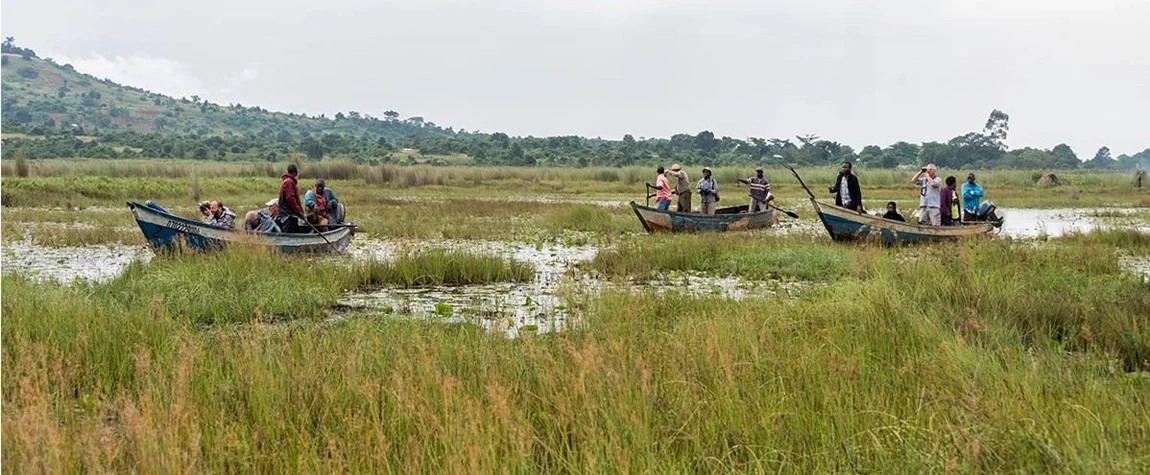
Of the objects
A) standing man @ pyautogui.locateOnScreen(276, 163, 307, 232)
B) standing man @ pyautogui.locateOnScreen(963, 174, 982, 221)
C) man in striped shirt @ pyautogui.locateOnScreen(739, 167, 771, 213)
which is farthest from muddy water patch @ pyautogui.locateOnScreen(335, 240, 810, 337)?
standing man @ pyautogui.locateOnScreen(963, 174, 982, 221)

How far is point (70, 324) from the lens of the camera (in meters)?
6.44

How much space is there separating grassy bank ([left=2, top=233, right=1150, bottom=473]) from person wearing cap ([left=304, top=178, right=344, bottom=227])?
7612mm

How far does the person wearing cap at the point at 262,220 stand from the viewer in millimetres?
13727

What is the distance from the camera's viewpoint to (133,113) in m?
139

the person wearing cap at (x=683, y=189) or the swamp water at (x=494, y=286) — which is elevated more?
the person wearing cap at (x=683, y=189)

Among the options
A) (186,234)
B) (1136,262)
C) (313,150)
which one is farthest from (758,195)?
(313,150)

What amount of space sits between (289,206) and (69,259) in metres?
3.46

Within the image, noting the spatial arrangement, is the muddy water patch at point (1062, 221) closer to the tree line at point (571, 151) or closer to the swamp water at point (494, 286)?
the swamp water at point (494, 286)

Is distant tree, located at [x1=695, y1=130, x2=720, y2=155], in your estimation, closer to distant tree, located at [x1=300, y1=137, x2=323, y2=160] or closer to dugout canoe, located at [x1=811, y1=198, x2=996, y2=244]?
distant tree, located at [x1=300, y1=137, x2=323, y2=160]

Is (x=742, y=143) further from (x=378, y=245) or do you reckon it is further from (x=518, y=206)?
(x=378, y=245)

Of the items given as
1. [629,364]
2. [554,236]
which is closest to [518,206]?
[554,236]

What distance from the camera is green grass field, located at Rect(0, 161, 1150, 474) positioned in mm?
3803

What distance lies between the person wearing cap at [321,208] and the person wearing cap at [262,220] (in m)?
1.01

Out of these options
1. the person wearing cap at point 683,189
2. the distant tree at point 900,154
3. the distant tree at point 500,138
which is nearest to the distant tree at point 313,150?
the distant tree at point 500,138
